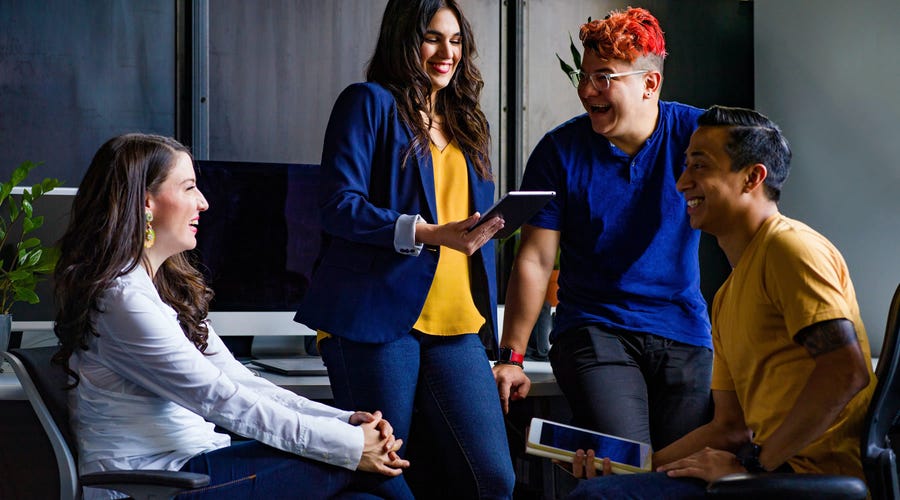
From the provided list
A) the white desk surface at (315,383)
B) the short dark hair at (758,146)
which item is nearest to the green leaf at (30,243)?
the white desk surface at (315,383)

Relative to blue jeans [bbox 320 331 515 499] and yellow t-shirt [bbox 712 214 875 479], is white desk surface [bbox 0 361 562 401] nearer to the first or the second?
blue jeans [bbox 320 331 515 499]

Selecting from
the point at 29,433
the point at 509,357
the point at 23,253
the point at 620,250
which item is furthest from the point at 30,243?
the point at 620,250

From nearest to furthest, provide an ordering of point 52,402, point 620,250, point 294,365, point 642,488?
point 642,488 → point 52,402 → point 620,250 → point 294,365

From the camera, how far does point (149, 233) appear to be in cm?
183

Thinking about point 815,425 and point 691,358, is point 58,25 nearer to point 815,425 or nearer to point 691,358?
point 691,358

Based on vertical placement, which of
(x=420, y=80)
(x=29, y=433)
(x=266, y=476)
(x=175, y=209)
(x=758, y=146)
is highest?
(x=420, y=80)

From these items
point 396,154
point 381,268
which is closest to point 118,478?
point 381,268

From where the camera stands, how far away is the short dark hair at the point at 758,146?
1660 millimetres

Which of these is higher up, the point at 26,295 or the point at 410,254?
the point at 410,254

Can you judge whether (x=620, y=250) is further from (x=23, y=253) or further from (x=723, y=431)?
(x=23, y=253)

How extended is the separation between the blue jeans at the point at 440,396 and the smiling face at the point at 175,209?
1.20 ft

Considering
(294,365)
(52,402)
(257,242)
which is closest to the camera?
(52,402)

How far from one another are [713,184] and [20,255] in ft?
5.68

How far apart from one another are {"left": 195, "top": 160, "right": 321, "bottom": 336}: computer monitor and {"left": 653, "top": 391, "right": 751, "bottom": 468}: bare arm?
4.48ft
